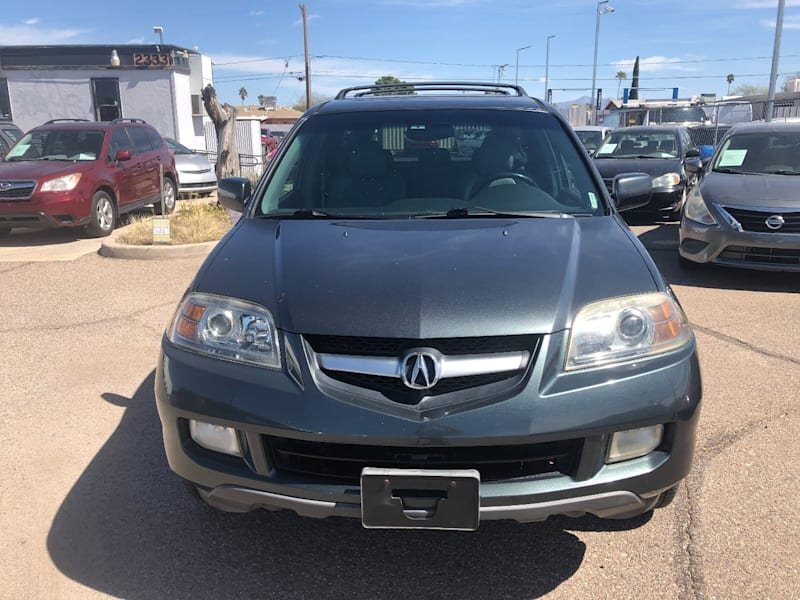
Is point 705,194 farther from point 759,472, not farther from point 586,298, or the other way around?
point 586,298

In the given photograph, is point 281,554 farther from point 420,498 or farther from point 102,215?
point 102,215

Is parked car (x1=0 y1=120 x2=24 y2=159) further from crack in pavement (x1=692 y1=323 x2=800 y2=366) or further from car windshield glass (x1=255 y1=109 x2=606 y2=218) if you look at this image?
crack in pavement (x1=692 y1=323 x2=800 y2=366)

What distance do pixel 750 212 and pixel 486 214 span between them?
464cm

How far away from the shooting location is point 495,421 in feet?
7.16

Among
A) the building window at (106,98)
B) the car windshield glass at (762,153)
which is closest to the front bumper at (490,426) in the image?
the car windshield glass at (762,153)

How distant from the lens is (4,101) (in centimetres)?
2716

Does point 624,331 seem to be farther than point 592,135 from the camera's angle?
No

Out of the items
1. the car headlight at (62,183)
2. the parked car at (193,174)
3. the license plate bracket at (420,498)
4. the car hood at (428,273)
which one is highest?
the car hood at (428,273)

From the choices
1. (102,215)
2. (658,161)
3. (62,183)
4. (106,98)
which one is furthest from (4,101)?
(658,161)

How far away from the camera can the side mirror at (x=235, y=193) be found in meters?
4.09

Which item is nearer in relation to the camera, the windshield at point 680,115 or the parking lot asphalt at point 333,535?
the parking lot asphalt at point 333,535

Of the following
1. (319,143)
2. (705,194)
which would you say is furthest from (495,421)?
(705,194)

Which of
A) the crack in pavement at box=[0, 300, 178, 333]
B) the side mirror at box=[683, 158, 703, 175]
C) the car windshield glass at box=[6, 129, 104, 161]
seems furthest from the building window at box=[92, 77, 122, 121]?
the crack in pavement at box=[0, 300, 178, 333]

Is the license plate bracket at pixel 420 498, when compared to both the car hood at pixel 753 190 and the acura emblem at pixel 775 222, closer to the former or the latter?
the acura emblem at pixel 775 222
